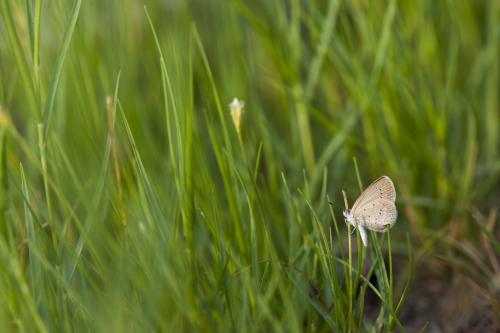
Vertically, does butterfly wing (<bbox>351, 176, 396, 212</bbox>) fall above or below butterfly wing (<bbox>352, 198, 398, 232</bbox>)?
above

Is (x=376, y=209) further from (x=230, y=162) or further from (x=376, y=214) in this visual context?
(x=230, y=162)

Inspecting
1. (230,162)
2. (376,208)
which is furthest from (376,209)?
(230,162)

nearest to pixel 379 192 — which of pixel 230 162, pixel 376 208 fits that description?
pixel 376 208
